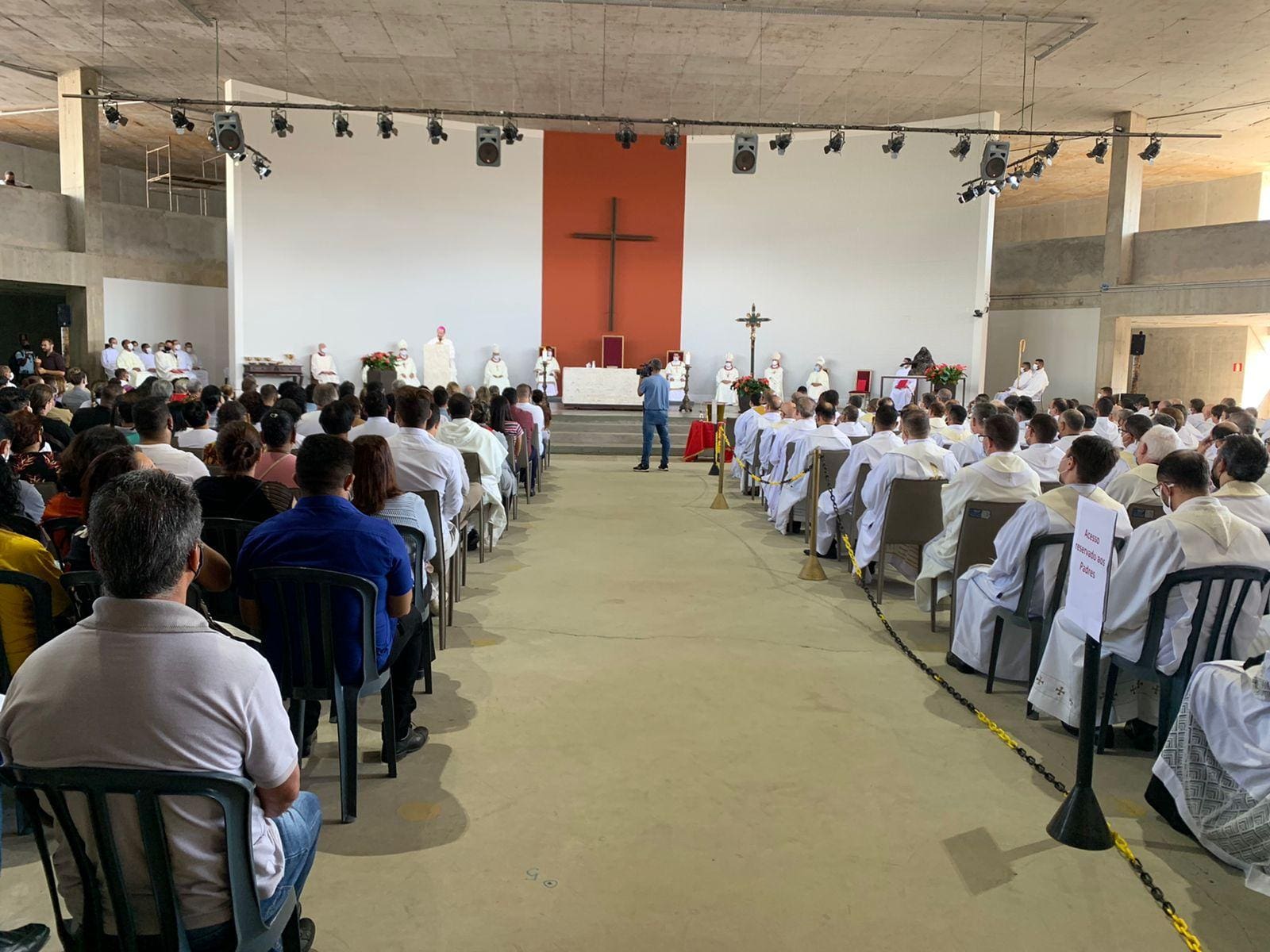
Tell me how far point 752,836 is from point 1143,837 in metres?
1.23

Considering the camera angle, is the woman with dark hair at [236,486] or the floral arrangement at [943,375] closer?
the woman with dark hair at [236,486]

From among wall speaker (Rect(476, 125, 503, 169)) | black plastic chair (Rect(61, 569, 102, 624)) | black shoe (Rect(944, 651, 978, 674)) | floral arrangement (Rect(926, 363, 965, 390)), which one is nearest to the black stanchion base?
black shoe (Rect(944, 651, 978, 674))

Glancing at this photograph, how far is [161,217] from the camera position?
1789 centimetres

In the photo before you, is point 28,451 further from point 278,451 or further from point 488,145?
point 488,145

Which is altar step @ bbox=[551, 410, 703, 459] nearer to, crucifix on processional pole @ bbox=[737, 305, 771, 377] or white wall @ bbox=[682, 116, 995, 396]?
crucifix on processional pole @ bbox=[737, 305, 771, 377]

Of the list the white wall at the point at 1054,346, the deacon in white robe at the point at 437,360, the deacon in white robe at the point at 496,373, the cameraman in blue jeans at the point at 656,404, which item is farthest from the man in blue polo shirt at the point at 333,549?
the white wall at the point at 1054,346

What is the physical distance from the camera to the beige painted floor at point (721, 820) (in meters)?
2.39

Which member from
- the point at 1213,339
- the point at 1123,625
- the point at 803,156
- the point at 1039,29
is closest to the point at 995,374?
the point at 1213,339

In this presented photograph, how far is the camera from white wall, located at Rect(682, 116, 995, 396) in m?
17.0

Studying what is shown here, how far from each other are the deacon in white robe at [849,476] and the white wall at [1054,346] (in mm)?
12263

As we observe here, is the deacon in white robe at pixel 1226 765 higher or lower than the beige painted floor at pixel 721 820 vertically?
higher

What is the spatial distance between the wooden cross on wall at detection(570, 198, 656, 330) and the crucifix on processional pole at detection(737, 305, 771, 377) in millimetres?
2409

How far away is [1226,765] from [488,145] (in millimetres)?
11510

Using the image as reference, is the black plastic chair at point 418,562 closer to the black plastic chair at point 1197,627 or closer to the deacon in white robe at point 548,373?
the black plastic chair at point 1197,627
